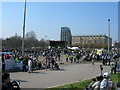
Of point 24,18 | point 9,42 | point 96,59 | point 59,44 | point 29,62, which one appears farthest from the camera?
point 9,42

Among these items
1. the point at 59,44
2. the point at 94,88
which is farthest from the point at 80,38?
the point at 94,88

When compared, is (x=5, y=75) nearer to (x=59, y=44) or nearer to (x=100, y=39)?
(x=59, y=44)

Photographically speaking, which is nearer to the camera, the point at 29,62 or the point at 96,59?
the point at 29,62

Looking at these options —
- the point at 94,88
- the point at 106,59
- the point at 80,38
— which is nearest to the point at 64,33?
the point at 80,38

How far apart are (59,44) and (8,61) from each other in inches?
919

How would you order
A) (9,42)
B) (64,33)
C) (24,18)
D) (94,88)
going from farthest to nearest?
1. (64,33)
2. (9,42)
3. (24,18)
4. (94,88)

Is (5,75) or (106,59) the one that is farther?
(106,59)

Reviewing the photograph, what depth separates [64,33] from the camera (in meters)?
126

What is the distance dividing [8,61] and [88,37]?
128 meters

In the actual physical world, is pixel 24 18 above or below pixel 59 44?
above

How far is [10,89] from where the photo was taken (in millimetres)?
5000


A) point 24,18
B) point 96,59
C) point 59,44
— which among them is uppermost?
point 24,18

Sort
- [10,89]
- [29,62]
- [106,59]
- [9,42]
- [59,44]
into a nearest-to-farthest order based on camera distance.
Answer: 1. [10,89]
2. [29,62]
3. [106,59]
4. [59,44]
5. [9,42]

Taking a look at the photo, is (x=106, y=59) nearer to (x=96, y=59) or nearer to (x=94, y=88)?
(x=96, y=59)
